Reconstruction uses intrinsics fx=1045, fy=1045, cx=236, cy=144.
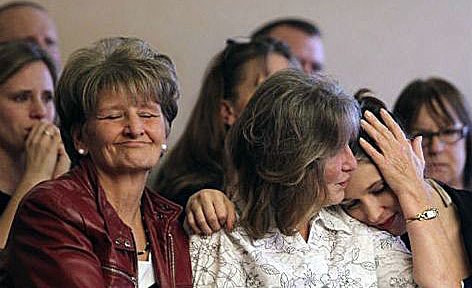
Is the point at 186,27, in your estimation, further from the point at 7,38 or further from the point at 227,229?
the point at 227,229

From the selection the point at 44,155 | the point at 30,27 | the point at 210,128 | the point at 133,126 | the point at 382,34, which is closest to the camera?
the point at 133,126

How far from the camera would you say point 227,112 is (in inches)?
106

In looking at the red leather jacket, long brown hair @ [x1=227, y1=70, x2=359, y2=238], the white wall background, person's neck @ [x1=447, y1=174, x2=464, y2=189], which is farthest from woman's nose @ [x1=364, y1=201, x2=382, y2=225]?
the white wall background

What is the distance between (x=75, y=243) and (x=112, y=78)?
30cm

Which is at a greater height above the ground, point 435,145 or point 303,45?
point 303,45

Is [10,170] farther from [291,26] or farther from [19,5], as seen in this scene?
[291,26]

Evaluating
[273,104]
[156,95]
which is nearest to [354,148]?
[273,104]

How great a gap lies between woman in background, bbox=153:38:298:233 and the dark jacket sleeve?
756 mm

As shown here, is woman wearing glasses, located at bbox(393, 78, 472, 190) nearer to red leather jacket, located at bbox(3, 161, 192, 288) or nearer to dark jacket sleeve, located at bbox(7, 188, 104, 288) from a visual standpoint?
red leather jacket, located at bbox(3, 161, 192, 288)

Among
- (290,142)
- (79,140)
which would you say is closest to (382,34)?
(290,142)

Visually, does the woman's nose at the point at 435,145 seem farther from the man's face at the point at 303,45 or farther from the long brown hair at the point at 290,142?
the long brown hair at the point at 290,142

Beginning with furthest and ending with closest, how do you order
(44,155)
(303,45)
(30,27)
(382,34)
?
(382,34)
(303,45)
(30,27)
(44,155)

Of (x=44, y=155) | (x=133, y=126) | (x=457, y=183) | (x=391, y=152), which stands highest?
(x=133, y=126)

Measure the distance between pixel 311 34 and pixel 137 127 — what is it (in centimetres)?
164
